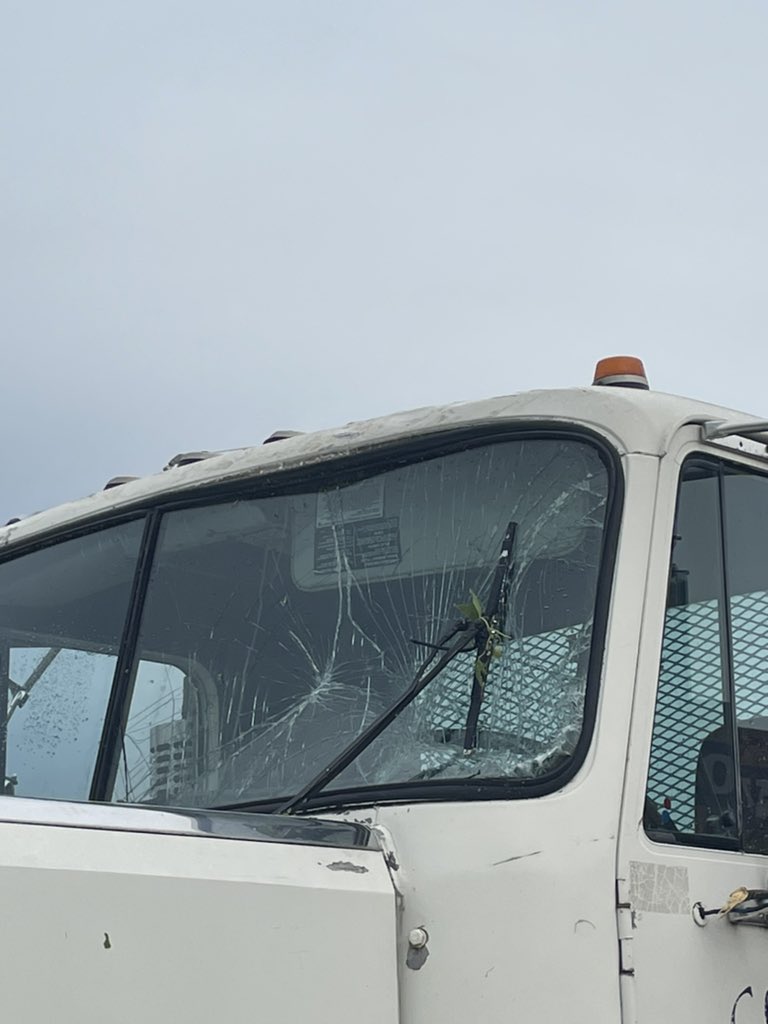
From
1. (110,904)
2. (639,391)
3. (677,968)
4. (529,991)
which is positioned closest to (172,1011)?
A: (110,904)

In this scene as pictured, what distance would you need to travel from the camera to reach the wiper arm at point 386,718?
2980 mm

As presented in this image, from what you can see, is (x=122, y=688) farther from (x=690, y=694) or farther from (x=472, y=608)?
(x=690, y=694)

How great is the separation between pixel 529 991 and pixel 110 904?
0.71m

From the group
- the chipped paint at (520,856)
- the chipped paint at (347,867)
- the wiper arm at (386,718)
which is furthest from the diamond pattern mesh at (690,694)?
the chipped paint at (347,867)

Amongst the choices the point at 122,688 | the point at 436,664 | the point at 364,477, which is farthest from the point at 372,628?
the point at 122,688

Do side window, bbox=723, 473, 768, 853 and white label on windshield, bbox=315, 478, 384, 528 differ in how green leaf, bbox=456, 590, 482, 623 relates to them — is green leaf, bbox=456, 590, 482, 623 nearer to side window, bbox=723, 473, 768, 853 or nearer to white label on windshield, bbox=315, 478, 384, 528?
white label on windshield, bbox=315, 478, 384, 528

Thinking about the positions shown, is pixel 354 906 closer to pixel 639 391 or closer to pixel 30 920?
pixel 30 920

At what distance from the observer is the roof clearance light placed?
128 inches

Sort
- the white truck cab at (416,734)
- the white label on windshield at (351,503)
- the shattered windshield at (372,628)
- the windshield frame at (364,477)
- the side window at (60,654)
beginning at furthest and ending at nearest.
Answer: the side window at (60,654), the white label on windshield at (351,503), the shattered windshield at (372,628), the windshield frame at (364,477), the white truck cab at (416,734)

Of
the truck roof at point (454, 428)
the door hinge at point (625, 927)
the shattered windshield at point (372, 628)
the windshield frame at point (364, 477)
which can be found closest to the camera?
the door hinge at point (625, 927)

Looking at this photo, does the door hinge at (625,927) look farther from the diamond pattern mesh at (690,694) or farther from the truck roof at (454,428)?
the truck roof at (454,428)

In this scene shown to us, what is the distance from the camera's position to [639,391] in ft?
10.2

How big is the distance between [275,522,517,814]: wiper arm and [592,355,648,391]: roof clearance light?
0.46 meters

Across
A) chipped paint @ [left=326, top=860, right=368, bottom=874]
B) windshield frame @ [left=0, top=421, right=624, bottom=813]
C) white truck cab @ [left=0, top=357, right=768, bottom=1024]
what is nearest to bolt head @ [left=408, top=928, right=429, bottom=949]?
white truck cab @ [left=0, top=357, right=768, bottom=1024]
